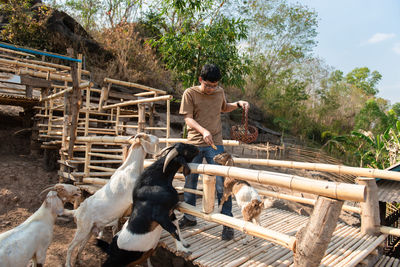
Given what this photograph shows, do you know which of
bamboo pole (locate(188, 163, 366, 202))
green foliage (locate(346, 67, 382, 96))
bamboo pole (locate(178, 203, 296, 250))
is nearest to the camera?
bamboo pole (locate(188, 163, 366, 202))

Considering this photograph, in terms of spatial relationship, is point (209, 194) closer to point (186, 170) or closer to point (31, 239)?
point (186, 170)

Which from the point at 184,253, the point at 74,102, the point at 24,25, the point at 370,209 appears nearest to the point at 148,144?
the point at 184,253

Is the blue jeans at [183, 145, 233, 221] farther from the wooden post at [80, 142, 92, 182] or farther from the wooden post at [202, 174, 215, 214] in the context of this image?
the wooden post at [80, 142, 92, 182]

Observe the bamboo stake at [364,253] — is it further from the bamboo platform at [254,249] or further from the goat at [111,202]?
the goat at [111,202]

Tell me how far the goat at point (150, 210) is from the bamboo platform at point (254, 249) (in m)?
0.57

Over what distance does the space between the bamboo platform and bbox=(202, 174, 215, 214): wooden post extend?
2.00 feet

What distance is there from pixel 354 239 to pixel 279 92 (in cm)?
1474

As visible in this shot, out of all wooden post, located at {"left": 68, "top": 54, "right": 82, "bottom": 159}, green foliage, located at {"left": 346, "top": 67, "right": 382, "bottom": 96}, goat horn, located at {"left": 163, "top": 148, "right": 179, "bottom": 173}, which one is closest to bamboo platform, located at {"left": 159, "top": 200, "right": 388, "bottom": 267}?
goat horn, located at {"left": 163, "top": 148, "right": 179, "bottom": 173}

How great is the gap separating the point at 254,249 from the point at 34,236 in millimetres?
2007

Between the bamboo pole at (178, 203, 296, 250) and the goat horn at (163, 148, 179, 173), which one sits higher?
the goat horn at (163, 148, 179, 173)

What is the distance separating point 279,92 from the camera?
1655 centimetres

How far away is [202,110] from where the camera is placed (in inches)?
108

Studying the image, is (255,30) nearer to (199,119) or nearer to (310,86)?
(310,86)

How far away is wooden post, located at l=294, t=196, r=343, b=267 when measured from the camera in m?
1.37
